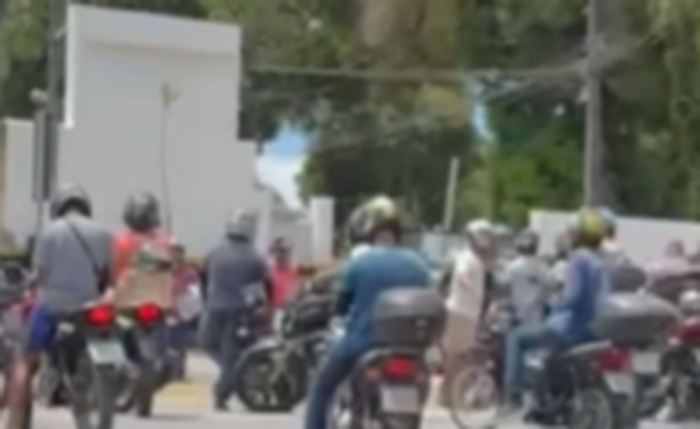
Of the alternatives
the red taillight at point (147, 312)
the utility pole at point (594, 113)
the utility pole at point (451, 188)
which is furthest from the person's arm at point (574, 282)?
the utility pole at point (451, 188)

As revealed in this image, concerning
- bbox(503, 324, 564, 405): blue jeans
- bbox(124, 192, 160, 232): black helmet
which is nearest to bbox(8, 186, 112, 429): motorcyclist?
bbox(124, 192, 160, 232): black helmet

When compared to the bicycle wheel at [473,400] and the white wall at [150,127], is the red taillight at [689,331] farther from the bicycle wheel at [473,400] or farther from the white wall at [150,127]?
the white wall at [150,127]

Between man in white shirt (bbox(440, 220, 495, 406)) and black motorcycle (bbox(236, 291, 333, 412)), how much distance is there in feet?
3.58

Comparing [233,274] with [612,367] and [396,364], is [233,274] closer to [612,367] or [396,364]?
[612,367]

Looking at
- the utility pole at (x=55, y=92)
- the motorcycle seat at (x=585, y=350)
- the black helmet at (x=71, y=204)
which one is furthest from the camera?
the utility pole at (x=55, y=92)

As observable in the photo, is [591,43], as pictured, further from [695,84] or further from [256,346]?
[256,346]

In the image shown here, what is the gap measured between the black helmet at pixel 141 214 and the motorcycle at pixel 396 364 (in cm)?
477

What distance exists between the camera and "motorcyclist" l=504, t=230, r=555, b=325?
63.6ft

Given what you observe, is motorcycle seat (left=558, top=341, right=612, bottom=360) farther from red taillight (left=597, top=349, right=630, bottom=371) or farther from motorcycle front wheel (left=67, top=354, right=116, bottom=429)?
motorcycle front wheel (left=67, top=354, right=116, bottom=429)

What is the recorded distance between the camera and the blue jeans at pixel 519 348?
16.2m

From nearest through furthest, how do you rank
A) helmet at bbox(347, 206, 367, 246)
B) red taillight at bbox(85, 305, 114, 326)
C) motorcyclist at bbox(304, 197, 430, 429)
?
motorcyclist at bbox(304, 197, 430, 429), helmet at bbox(347, 206, 367, 246), red taillight at bbox(85, 305, 114, 326)

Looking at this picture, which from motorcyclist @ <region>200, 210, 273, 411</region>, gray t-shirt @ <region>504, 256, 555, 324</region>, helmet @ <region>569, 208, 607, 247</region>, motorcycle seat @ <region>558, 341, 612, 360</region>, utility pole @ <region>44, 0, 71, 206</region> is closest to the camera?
motorcycle seat @ <region>558, 341, 612, 360</region>

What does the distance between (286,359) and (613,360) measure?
16.8 feet

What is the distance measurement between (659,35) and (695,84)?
1.91 m
